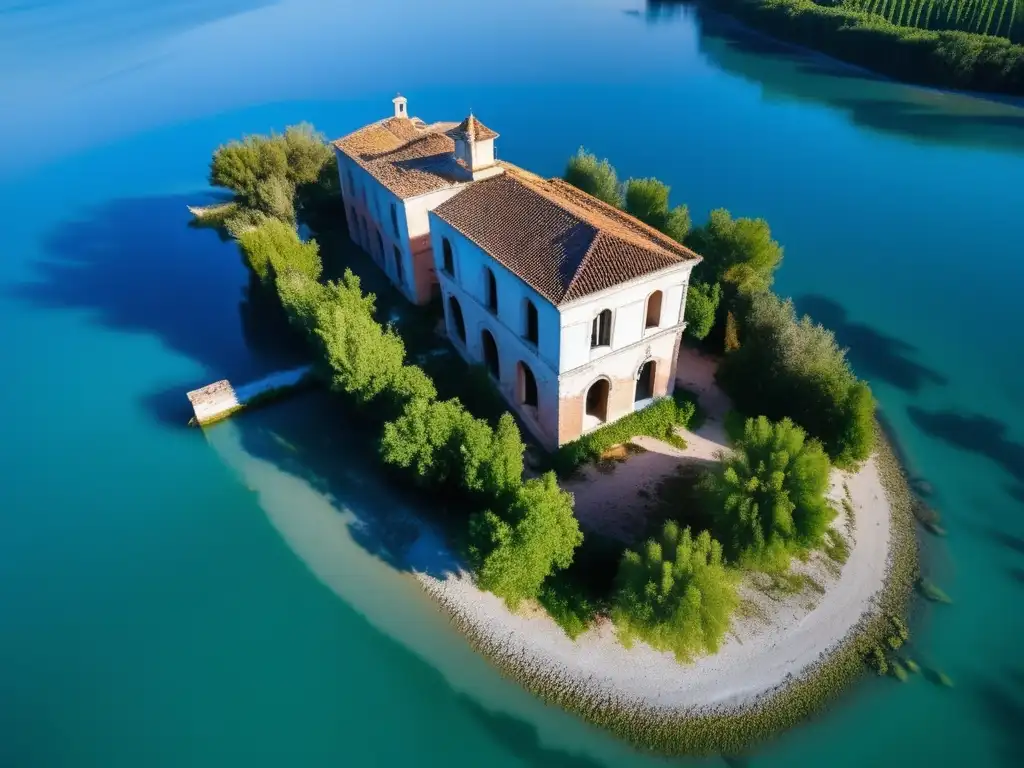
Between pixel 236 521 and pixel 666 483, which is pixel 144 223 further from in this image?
pixel 666 483

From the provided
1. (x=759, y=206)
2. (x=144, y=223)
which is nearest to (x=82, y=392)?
(x=144, y=223)

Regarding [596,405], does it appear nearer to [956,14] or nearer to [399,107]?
[399,107]

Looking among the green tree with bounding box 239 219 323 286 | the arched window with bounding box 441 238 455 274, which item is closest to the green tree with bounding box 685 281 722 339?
the arched window with bounding box 441 238 455 274

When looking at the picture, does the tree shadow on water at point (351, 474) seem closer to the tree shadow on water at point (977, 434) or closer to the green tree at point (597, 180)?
the green tree at point (597, 180)

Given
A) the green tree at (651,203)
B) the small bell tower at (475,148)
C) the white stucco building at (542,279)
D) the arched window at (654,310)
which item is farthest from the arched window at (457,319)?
the green tree at (651,203)

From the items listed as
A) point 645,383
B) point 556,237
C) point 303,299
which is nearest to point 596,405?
point 645,383
